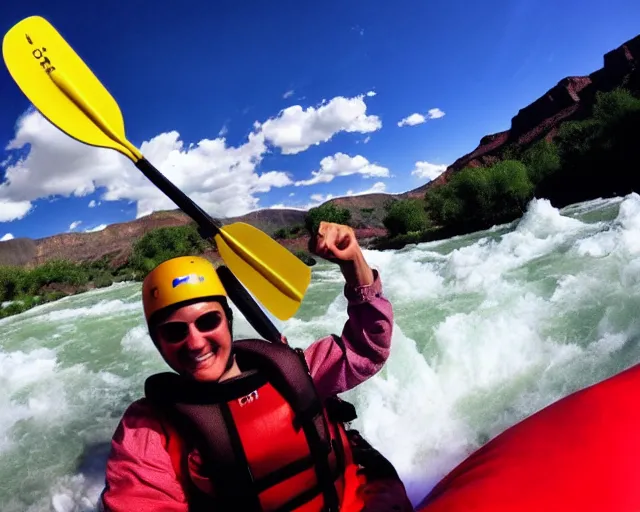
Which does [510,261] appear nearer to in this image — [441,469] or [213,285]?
[441,469]

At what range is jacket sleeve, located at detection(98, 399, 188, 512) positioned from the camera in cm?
109

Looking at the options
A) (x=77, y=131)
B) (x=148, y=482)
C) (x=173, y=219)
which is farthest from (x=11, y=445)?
(x=173, y=219)

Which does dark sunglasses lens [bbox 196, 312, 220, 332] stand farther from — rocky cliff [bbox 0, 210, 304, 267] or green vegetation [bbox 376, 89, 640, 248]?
rocky cliff [bbox 0, 210, 304, 267]

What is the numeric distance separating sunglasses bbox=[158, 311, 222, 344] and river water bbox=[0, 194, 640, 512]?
816 mm

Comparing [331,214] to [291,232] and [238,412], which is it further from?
[238,412]

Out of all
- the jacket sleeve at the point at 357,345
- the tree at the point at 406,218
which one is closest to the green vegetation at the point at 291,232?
the tree at the point at 406,218

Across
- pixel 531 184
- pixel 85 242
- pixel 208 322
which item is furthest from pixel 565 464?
pixel 85 242

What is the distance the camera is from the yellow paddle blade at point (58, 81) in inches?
81.3

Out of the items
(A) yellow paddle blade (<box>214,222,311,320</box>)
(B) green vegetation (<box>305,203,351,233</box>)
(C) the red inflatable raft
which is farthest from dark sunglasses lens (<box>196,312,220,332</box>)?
(B) green vegetation (<box>305,203,351,233</box>)

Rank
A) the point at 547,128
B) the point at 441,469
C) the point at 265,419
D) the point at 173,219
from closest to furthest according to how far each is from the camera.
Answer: the point at 265,419
the point at 441,469
the point at 547,128
the point at 173,219

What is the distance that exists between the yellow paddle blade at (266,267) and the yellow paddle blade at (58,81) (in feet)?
1.80

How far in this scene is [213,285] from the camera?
4.41ft

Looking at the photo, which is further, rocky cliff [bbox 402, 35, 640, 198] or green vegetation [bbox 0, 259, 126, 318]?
rocky cliff [bbox 402, 35, 640, 198]

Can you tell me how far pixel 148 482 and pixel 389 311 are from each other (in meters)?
0.76
